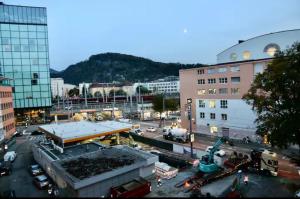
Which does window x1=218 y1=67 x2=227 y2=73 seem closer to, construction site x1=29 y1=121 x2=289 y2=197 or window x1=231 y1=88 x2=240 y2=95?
window x1=231 y1=88 x2=240 y2=95

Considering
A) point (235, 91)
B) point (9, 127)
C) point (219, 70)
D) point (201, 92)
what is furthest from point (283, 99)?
point (9, 127)

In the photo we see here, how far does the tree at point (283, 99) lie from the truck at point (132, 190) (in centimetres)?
1368

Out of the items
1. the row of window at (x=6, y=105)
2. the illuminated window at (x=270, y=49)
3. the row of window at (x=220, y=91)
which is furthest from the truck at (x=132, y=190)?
the row of window at (x=6, y=105)

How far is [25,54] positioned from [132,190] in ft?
235

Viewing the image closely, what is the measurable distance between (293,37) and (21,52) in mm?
75838

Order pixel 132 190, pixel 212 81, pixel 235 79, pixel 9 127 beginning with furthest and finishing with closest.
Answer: pixel 9 127, pixel 212 81, pixel 235 79, pixel 132 190

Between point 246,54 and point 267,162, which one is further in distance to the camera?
point 246,54

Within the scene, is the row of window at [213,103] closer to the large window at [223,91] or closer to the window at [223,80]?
the large window at [223,91]

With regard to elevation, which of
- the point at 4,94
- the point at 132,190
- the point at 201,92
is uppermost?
the point at 4,94

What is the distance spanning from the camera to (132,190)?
20.9 m

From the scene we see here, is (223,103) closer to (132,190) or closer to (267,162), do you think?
(267,162)

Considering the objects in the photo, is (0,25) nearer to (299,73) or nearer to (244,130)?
(244,130)

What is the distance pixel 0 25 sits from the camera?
7356 cm

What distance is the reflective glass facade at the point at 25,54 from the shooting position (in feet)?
244
